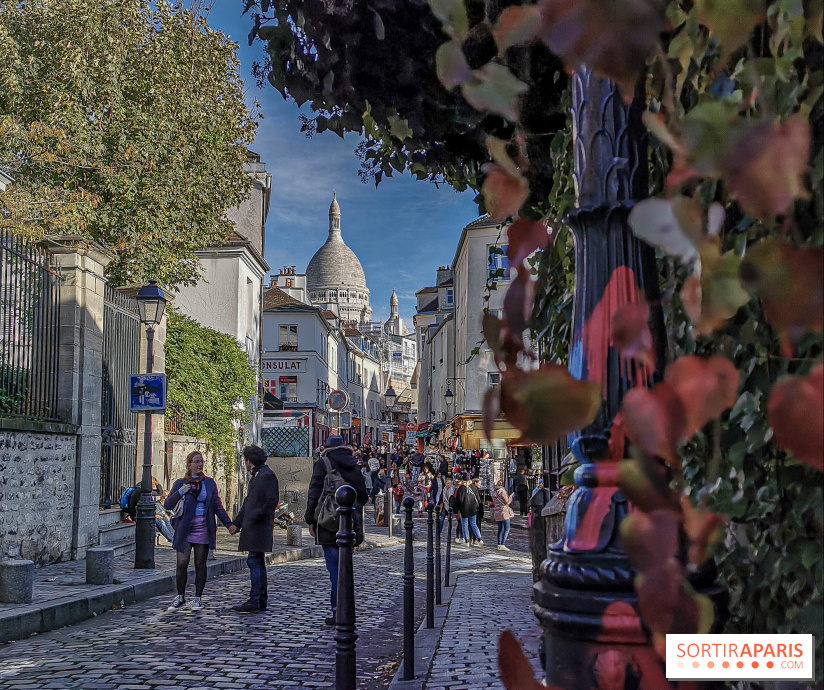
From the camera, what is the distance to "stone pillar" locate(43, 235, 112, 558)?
1258 cm

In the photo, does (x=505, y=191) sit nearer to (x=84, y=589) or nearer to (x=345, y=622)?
(x=345, y=622)

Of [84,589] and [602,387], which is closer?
[602,387]

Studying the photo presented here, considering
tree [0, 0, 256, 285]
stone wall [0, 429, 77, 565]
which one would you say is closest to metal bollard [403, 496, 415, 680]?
stone wall [0, 429, 77, 565]

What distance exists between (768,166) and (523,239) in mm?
337

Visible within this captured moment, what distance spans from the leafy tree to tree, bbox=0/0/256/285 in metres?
2.15

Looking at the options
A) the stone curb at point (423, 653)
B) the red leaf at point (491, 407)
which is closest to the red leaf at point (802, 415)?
the red leaf at point (491, 407)

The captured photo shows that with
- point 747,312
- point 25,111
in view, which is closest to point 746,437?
point 747,312

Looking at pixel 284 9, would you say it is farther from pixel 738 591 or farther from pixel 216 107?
pixel 216 107

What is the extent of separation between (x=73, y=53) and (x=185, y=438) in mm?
8528

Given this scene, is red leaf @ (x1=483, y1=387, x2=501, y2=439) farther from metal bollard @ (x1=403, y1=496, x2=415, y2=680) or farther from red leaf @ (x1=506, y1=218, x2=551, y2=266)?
metal bollard @ (x1=403, y1=496, x2=415, y2=680)

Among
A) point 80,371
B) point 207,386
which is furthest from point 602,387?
point 207,386

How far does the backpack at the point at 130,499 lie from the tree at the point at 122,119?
18.5ft

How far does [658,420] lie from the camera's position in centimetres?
81

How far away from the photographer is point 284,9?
3.56 meters
